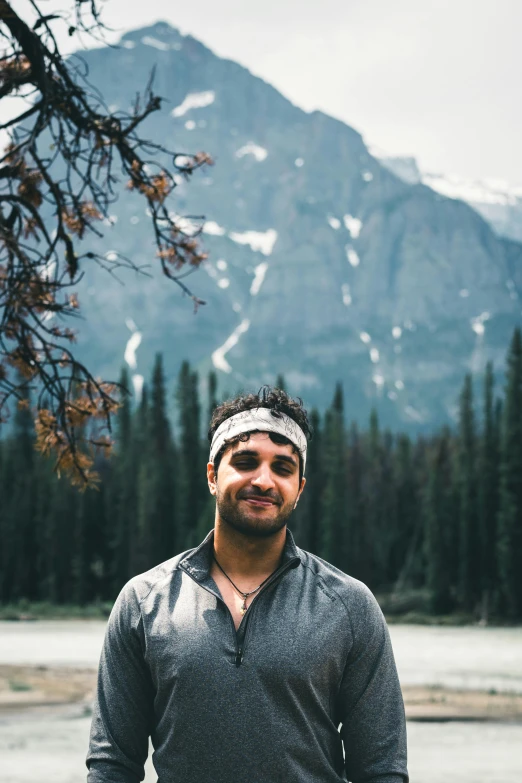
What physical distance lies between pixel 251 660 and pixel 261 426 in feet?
2.89

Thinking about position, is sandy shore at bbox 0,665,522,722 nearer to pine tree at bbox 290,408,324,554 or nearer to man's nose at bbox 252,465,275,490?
man's nose at bbox 252,465,275,490

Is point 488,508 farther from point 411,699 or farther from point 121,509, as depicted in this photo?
point 411,699

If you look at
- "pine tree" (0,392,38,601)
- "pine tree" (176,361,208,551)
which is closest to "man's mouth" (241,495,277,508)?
"pine tree" (176,361,208,551)

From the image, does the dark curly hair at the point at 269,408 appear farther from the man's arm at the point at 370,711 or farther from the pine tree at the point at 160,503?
the pine tree at the point at 160,503

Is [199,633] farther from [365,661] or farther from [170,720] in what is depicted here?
[365,661]

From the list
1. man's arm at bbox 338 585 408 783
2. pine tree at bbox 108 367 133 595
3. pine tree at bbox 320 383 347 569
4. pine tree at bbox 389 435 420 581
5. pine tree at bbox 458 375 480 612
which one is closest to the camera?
man's arm at bbox 338 585 408 783

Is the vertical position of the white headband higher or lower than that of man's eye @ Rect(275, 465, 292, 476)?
higher

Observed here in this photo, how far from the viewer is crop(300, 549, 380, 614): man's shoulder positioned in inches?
169

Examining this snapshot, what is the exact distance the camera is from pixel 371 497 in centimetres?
10488


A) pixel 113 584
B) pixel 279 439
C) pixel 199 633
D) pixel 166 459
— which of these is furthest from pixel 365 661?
pixel 166 459

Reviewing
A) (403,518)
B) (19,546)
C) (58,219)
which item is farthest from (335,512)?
(58,219)

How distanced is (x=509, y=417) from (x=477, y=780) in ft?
209

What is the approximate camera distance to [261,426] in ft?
14.7

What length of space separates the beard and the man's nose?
1.2 inches
